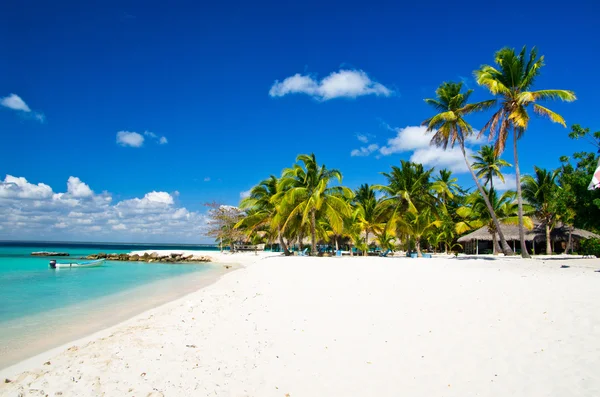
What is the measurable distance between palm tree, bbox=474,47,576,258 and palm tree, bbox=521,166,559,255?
12.5 m

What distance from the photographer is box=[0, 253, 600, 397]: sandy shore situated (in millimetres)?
3715

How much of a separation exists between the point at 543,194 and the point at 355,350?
98.2 ft

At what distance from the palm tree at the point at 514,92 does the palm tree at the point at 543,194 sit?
41.0ft

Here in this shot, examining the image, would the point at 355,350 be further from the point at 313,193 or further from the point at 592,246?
the point at 592,246

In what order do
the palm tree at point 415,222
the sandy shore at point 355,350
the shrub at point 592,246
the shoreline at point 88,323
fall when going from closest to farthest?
the sandy shore at point 355,350 < the shoreline at point 88,323 < the shrub at point 592,246 < the palm tree at point 415,222

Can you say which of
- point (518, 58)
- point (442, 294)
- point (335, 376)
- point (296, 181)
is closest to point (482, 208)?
point (518, 58)

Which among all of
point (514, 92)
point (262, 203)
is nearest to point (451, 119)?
point (514, 92)

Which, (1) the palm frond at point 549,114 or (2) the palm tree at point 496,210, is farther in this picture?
(2) the palm tree at point 496,210

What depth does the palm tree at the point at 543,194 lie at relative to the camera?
27812mm

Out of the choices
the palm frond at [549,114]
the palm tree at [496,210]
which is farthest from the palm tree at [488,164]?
the palm frond at [549,114]

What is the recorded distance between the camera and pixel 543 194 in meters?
28.1

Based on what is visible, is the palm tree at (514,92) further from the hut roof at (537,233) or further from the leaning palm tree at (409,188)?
the hut roof at (537,233)

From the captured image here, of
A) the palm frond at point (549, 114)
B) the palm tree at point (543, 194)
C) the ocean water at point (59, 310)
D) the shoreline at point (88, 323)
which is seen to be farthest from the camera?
the palm tree at point (543, 194)

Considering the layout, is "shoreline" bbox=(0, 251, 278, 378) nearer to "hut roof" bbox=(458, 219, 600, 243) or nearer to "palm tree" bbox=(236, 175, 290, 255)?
"palm tree" bbox=(236, 175, 290, 255)
